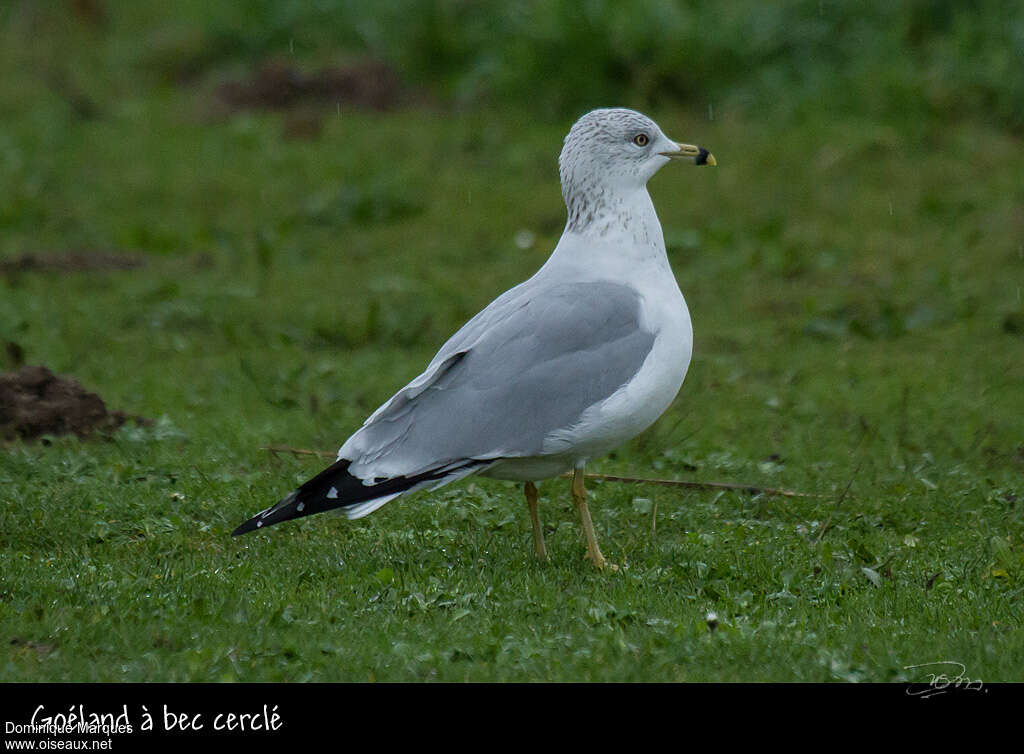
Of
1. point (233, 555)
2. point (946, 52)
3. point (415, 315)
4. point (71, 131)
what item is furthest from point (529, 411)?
point (71, 131)

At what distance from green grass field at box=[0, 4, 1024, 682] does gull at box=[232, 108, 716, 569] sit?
370mm

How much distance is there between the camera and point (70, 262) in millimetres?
11617

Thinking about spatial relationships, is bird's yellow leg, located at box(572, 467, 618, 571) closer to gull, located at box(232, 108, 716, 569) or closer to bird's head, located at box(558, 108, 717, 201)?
gull, located at box(232, 108, 716, 569)

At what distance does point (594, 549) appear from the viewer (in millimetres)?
5762

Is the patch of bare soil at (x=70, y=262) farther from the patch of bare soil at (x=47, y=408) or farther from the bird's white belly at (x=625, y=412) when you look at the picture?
the bird's white belly at (x=625, y=412)

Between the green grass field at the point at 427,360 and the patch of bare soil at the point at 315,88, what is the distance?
0.36m

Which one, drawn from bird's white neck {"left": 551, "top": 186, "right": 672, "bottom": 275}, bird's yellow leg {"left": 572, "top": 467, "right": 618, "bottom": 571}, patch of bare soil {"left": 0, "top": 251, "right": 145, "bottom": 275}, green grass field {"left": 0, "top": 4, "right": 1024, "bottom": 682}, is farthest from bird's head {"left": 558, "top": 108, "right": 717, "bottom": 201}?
patch of bare soil {"left": 0, "top": 251, "right": 145, "bottom": 275}

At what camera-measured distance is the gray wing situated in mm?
5523

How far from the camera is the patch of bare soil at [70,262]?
11.4m

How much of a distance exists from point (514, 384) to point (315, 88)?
35.1 ft

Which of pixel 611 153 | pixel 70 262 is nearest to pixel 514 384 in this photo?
pixel 611 153
